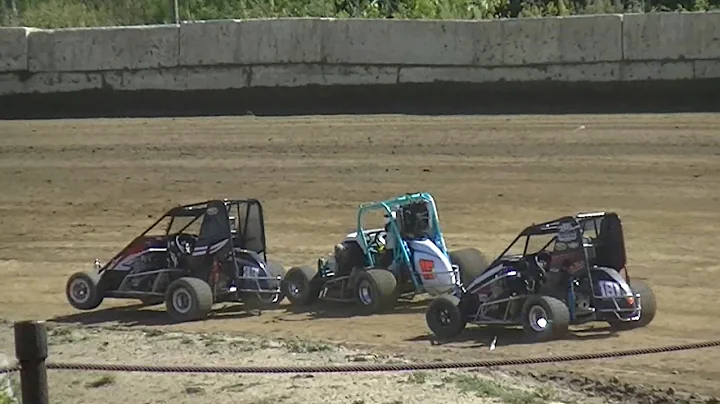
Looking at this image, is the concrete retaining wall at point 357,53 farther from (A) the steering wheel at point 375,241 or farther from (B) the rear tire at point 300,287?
(B) the rear tire at point 300,287

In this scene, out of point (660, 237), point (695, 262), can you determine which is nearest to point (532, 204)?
point (660, 237)

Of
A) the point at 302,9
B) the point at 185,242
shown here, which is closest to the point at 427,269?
the point at 185,242

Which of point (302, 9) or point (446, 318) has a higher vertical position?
point (302, 9)

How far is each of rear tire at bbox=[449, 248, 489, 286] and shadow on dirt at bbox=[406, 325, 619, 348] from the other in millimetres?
1195

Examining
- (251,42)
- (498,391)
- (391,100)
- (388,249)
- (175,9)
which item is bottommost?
(498,391)

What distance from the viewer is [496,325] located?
12578 millimetres

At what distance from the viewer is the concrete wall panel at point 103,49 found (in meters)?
23.7

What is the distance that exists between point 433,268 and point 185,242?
2567 millimetres

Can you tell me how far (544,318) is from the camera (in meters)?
12.0

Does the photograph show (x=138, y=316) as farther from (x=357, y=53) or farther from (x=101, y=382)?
(x=357, y=53)

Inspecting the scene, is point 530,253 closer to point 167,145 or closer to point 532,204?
point 532,204

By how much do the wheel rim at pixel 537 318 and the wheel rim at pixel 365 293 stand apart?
2.16 metres

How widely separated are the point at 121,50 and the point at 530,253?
12.6m

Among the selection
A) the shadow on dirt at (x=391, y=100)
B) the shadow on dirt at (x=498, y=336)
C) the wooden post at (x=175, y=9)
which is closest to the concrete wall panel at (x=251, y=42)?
the shadow on dirt at (x=391, y=100)
